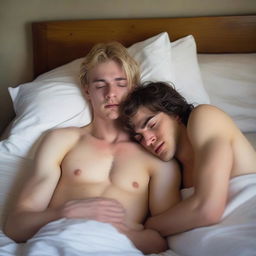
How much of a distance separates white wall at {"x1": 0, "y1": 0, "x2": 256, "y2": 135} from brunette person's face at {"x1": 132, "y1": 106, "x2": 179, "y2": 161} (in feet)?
2.96

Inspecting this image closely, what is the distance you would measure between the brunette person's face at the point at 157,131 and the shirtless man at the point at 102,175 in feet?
0.20

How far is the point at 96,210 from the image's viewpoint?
3.71ft

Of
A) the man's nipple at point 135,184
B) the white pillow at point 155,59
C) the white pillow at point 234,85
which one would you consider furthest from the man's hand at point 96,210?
the white pillow at point 234,85

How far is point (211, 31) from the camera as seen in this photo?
191 cm

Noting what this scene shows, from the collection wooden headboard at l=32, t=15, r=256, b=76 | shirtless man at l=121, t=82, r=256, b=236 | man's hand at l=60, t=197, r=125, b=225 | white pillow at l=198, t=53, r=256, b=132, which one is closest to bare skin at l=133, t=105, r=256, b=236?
shirtless man at l=121, t=82, r=256, b=236

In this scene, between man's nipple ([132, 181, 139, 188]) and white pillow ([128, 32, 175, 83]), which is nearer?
man's nipple ([132, 181, 139, 188])

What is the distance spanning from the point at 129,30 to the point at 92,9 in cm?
26

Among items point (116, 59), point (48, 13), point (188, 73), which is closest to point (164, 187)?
point (116, 59)

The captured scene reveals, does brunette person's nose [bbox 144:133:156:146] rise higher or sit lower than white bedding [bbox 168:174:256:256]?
higher

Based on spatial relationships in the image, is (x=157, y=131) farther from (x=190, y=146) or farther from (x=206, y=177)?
(x=206, y=177)

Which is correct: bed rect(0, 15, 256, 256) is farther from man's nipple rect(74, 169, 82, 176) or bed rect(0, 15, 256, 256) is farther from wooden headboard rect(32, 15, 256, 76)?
man's nipple rect(74, 169, 82, 176)

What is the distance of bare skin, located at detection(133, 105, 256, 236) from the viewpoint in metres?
1.05

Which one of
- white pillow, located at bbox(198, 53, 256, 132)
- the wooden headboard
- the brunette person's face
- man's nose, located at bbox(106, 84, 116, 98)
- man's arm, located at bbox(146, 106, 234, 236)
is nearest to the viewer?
man's arm, located at bbox(146, 106, 234, 236)

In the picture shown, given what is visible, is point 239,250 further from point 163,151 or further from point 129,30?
point 129,30
